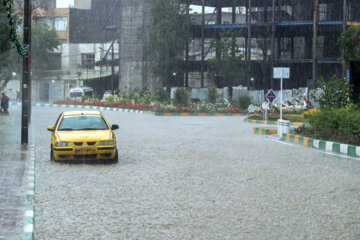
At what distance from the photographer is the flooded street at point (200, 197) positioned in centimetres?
686

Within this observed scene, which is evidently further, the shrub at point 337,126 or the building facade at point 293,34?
the building facade at point 293,34

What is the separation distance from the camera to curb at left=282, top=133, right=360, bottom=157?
16.3 m

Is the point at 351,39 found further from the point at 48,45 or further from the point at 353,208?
the point at 48,45

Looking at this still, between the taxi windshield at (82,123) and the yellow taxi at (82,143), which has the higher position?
the taxi windshield at (82,123)

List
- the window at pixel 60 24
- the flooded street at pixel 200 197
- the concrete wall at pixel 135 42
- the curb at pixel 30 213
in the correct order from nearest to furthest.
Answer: the curb at pixel 30 213 < the flooded street at pixel 200 197 < the concrete wall at pixel 135 42 < the window at pixel 60 24

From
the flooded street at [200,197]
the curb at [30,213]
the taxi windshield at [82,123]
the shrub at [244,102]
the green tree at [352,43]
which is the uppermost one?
the green tree at [352,43]

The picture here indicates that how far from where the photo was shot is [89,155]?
44.0 feet

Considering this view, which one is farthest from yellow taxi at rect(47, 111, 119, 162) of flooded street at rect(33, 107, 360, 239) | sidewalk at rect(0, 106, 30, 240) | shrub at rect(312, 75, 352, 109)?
shrub at rect(312, 75, 352, 109)

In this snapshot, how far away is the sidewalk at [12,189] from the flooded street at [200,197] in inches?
10.3

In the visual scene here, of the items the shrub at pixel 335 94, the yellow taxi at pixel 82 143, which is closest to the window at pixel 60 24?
the shrub at pixel 335 94

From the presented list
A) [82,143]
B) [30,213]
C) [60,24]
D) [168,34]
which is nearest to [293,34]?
[168,34]

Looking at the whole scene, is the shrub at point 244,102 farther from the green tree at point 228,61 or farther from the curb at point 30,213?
the curb at point 30,213

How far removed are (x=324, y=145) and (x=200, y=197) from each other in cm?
992

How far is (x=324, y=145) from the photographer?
18.2 meters
